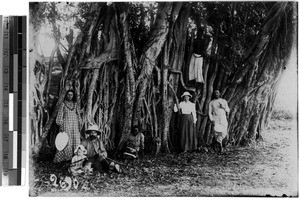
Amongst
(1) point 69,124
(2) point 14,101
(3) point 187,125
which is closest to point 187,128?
(3) point 187,125

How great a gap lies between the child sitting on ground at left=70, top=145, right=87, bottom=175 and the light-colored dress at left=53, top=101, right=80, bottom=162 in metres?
0.05

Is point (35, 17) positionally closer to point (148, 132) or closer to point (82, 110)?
point (82, 110)

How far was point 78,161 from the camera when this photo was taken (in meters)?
3.61

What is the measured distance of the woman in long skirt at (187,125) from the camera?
11.8ft

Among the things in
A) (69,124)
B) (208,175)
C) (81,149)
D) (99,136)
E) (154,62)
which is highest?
(154,62)

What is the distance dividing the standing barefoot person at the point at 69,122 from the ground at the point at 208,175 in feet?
0.45

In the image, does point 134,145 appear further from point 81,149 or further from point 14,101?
point 14,101

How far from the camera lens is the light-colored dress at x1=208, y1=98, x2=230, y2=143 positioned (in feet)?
11.8

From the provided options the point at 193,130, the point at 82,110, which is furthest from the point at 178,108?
the point at 82,110

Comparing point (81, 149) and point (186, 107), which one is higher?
point (186, 107)

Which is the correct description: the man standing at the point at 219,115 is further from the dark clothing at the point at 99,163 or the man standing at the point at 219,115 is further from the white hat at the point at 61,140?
the white hat at the point at 61,140

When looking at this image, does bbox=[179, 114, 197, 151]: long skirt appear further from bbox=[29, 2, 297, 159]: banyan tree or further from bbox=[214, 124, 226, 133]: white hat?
bbox=[214, 124, 226, 133]: white hat

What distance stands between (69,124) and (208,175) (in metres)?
1.39

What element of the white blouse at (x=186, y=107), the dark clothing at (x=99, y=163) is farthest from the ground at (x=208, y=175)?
the white blouse at (x=186, y=107)
